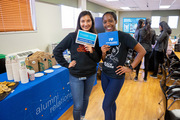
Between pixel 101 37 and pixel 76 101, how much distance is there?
0.74 metres

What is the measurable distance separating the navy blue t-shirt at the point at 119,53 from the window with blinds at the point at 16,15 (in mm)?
2274

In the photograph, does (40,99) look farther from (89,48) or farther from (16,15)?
(16,15)

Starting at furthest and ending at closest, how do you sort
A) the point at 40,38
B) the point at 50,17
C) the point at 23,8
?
the point at 50,17, the point at 40,38, the point at 23,8

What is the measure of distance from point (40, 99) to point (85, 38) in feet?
3.05

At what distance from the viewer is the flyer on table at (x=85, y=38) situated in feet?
4.49

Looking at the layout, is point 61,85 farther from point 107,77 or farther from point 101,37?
point 101,37

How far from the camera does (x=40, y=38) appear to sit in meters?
3.46

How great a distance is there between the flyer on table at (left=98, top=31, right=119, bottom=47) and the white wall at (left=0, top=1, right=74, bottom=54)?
2159mm

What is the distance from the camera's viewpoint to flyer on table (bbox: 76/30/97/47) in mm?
1367

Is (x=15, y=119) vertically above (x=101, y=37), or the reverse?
(x=101, y=37)

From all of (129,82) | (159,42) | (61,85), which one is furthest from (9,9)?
(159,42)

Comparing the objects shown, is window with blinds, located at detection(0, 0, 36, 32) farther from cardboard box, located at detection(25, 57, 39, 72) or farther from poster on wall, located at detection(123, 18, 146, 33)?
poster on wall, located at detection(123, 18, 146, 33)

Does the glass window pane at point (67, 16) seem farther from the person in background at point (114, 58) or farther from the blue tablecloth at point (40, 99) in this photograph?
the person in background at point (114, 58)

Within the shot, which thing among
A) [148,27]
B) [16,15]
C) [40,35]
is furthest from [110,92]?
[40,35]
